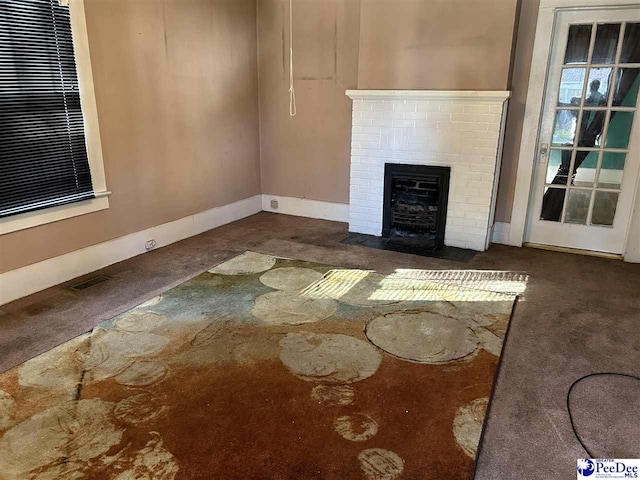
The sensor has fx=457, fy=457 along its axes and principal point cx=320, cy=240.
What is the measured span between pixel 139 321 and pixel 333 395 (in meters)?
1.44

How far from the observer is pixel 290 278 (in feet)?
12.0

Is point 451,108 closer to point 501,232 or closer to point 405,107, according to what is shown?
point 405,107

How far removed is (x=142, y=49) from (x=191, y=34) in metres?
0.65

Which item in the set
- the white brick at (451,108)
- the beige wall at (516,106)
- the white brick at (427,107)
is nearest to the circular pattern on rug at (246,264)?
the white brick at (427,107)

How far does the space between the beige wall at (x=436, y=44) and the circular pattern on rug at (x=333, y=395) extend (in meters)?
3.06

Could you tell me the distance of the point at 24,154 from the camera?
3.17 metres

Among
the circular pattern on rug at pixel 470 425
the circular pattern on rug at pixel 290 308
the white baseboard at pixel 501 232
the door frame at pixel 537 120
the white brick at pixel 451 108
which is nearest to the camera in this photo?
the circular pattern on rug at pixel 470 425

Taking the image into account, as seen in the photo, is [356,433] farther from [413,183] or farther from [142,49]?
[142,49]

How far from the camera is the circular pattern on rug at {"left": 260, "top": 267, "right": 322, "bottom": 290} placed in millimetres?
3527

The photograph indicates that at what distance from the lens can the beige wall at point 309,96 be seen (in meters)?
4.88

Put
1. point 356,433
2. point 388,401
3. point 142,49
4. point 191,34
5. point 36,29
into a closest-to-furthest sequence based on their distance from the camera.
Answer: point 356,433, point 388,401, point 36,29, point 142,49, point 191,34

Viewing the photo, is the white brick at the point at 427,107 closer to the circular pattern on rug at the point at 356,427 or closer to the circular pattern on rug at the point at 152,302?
the circular pattern on rug at the point at 152,302

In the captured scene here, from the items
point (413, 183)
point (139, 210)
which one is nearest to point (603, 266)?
point (413, 183)

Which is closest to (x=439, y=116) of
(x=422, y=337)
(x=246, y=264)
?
(x=246, y=264)
